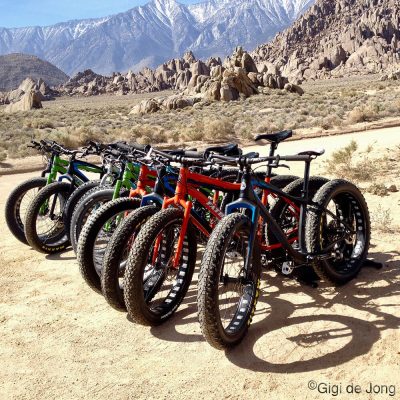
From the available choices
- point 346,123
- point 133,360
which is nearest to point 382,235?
point 133,360

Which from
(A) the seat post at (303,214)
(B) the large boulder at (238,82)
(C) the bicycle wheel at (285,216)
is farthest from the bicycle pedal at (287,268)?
(B) the large boulder at (238,82)

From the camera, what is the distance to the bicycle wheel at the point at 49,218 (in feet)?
Result: 19.9

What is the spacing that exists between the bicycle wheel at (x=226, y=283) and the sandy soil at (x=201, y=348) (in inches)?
8.5

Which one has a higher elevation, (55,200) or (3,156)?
(3,156)

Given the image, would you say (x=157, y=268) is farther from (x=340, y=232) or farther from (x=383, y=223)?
(x=383, y=223)

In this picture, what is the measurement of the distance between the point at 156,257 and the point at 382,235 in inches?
134

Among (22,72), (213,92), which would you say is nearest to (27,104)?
(213,92)

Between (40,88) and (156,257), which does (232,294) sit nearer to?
(156,257)

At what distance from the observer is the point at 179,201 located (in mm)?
4105

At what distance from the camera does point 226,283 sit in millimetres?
3852

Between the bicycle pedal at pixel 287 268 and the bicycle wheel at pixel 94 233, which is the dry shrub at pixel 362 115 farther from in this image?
the bicycle wheel at pixel 94 233

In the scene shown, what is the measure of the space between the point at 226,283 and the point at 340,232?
1.67 meters

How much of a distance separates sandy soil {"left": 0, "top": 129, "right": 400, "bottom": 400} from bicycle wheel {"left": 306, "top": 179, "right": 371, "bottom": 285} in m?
0.21

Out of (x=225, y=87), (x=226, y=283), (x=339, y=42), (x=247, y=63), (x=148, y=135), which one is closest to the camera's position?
(x=226, y=283)
